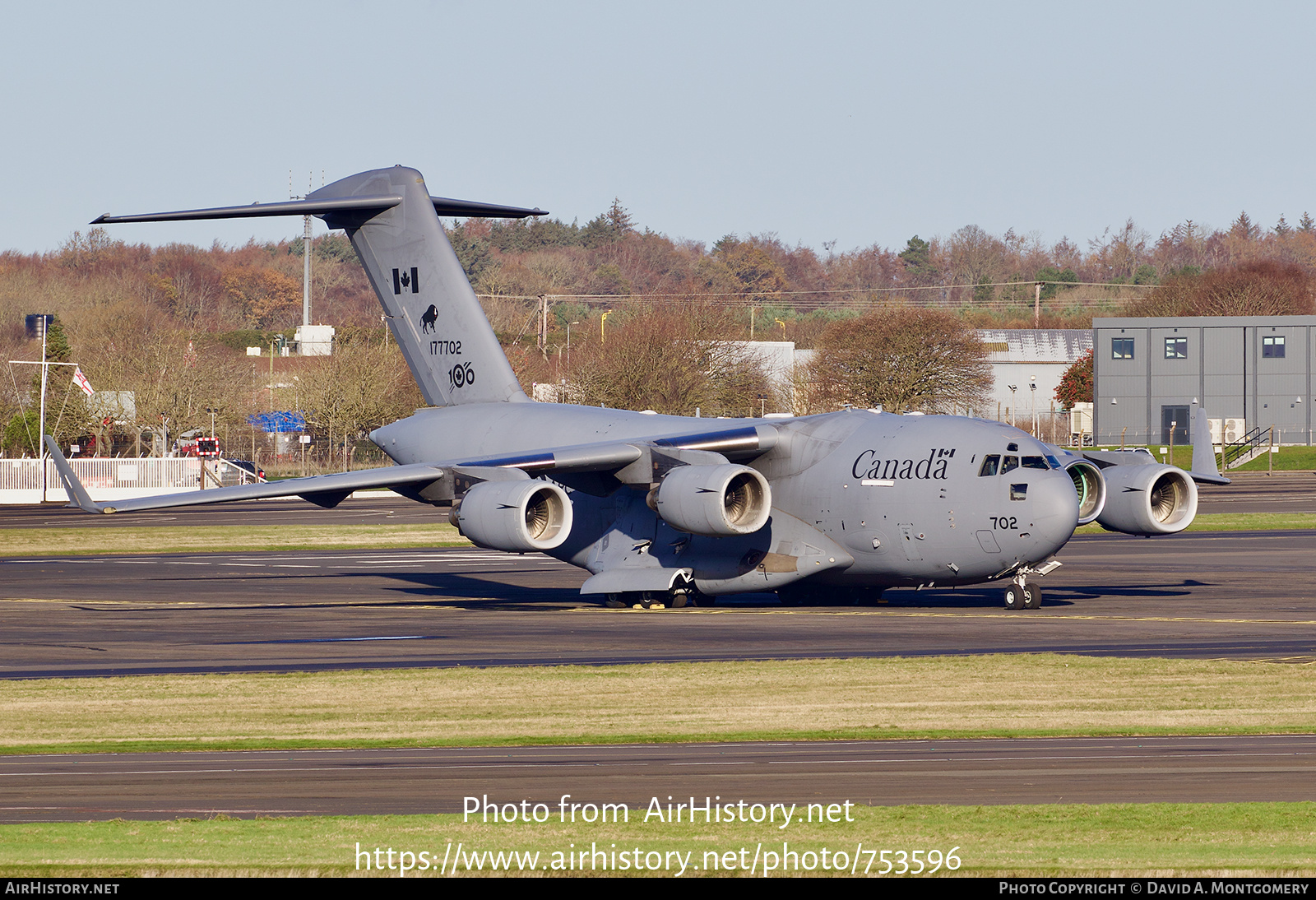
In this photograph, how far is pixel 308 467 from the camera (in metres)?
88.3

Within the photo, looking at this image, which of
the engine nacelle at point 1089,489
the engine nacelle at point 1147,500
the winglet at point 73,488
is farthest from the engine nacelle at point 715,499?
the winglet at point 73,488

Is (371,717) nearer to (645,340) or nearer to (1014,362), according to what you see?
(645,340)

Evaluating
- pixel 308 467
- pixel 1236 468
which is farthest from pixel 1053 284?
pixel 308 467

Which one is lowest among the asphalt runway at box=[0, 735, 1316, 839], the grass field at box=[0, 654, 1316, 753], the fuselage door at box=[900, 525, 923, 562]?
the grass field at box=[0, 654, 1316, 753]

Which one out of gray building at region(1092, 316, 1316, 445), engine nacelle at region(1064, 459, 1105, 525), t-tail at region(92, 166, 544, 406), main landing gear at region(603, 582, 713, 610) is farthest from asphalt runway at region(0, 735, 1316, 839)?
gray building at region(1092, 316, 1316, 445)

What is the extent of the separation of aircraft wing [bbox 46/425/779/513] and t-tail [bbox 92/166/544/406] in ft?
14.5

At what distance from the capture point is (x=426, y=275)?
3275 cm

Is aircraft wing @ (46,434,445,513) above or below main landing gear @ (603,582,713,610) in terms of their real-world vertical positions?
above

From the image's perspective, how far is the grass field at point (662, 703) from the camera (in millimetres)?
15008

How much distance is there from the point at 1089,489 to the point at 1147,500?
39.3 inches

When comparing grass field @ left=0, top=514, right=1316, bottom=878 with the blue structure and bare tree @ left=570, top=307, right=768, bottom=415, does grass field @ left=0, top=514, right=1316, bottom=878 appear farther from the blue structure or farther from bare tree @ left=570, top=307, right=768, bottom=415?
the blue structure

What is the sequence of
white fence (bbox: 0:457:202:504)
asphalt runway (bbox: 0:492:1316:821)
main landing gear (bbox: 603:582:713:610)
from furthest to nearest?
white fence (bbox: 0:457:202:504) → main landing gear (bbox: 603:582:713:610) → asphalt runway (bbox: 0:492:1316:821)

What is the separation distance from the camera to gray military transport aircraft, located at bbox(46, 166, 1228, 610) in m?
26.4

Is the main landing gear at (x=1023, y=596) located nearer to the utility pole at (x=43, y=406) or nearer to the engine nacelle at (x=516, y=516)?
the engine nacelle at (x=516, y=516)
